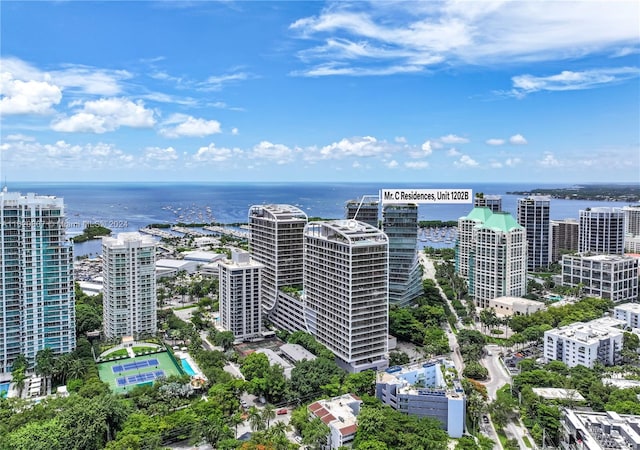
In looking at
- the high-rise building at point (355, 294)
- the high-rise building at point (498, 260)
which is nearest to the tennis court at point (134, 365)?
the high-rise building at point (355, 294)

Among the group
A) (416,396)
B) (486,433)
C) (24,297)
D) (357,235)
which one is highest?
(357,235)

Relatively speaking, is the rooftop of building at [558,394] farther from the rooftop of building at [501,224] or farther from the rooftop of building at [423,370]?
the rooftop of building at [501,224]

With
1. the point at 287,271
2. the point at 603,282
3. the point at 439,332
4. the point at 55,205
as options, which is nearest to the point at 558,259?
the point at 603,282

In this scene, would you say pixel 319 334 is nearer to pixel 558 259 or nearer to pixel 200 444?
pixel 200 444

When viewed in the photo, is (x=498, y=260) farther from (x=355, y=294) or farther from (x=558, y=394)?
(x=355, y=294)

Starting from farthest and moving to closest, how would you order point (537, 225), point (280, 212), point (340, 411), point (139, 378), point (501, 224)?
point (537, 225) → point (501, 224) → point (280, 212) → point (139, 378) → point (340, 411)

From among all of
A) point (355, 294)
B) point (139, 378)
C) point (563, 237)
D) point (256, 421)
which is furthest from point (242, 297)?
point (563, 237)
